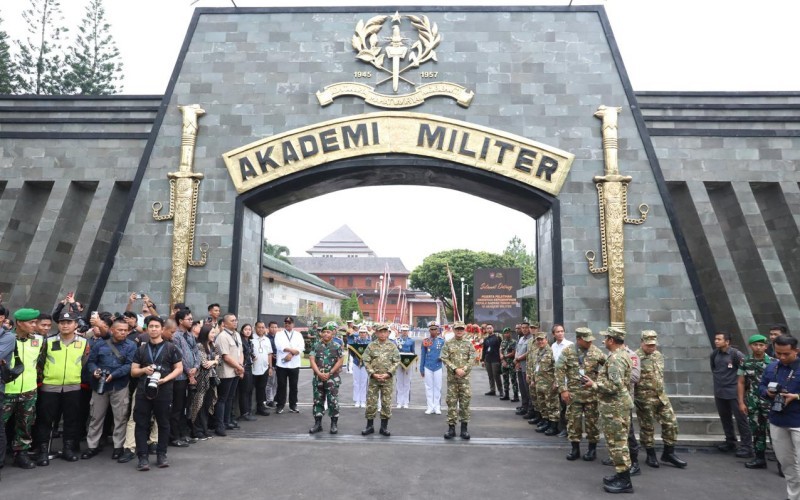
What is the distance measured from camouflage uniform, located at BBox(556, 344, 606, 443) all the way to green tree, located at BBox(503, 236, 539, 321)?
31219mm

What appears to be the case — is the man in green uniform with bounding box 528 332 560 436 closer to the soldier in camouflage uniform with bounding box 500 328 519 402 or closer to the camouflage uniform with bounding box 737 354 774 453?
the camouflage uniform with bounding box 737 354 774 453

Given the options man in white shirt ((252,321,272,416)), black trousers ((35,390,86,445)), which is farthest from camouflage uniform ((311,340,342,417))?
black trousers ((35,390,86,445))

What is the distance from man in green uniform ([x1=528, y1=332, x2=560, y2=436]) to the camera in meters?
8.34

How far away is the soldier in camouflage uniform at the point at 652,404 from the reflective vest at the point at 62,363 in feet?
26.1

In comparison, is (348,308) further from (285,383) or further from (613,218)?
(613,218)

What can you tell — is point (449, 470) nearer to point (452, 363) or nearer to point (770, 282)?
point (452, 363)

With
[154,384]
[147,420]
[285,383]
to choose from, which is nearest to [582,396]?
[154,384]

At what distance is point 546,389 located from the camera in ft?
28.1

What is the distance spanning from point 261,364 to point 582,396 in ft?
21.0

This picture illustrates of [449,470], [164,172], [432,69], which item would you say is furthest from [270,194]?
[449,470]

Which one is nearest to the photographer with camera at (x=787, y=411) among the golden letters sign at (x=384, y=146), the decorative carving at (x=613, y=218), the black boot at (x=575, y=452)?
the black boot at (x=575, y=452)

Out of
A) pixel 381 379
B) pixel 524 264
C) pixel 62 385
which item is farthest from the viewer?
pixel 524 264

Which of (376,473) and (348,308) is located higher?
(348,308)

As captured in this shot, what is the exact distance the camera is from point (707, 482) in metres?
6.19
